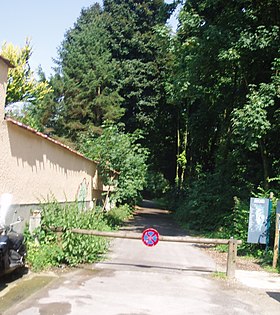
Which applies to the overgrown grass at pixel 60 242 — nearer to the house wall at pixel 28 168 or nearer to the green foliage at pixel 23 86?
the house wall at pixel 28 168

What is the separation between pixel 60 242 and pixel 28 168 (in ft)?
5.78

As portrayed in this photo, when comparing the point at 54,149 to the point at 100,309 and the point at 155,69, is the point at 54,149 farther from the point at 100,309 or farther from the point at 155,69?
the point at 155,69

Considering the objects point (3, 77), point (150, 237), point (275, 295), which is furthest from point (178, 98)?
point (275, 295)

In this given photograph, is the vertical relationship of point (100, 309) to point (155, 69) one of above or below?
below

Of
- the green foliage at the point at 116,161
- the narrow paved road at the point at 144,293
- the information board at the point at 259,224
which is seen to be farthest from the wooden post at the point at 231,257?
the green foliage at the point at 116,161

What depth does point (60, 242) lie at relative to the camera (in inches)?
340

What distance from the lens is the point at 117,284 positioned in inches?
294

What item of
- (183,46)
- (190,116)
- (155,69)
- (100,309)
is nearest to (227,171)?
(183,46)

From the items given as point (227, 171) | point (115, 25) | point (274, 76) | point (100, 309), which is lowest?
point (100, 309)

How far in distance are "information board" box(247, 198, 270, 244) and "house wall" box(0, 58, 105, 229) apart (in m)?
5.32

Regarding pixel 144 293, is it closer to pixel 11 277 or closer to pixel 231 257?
pixel 11 277

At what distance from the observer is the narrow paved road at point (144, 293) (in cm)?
593

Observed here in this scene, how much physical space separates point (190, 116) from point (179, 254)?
18.1 m

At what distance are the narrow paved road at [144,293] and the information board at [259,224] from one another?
2.03m
